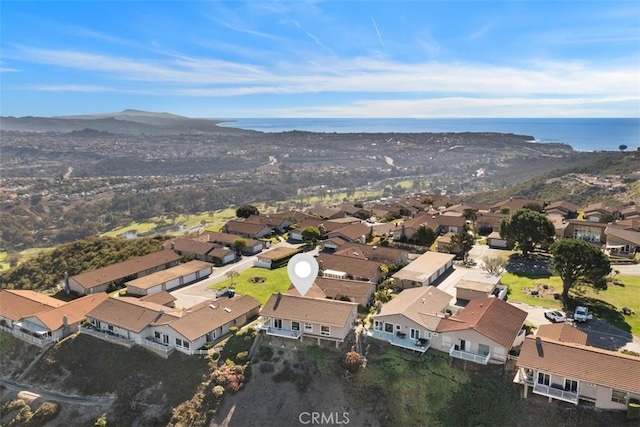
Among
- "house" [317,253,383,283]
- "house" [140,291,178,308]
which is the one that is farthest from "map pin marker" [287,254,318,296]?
"house" [140,291,178,308]

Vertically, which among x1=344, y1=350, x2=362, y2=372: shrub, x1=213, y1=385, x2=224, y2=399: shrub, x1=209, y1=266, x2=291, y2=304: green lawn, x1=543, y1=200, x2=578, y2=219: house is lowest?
x1=213, y1=385, x2=224, y2=399: shrub

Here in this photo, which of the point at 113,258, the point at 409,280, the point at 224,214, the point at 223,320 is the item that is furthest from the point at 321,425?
the point at 224,214

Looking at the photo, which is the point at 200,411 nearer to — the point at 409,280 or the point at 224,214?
the point at 409,280

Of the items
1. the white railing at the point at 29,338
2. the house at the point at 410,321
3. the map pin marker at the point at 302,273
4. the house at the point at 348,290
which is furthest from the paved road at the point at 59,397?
the house at the point at 410,321

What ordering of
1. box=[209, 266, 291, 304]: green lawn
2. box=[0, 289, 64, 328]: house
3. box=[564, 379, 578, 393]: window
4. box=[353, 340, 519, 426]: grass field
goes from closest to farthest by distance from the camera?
1. box=[564, 379, 578, 393]: window
2. box=[353, 340, 519, 426]: grass field
3. box=[0, 289, 64, 328]: house
4. box=[209, 266, 291, 304]: green lawn

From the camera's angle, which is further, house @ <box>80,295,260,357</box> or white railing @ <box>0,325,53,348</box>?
white railing @ <box>0,325,53,348</box>

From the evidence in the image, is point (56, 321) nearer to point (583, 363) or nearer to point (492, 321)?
point (492, 321)

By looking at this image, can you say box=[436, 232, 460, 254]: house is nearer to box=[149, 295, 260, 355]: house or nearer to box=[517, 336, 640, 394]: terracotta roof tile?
box=[517, 336, 640, 394]: terracotta roof tile
